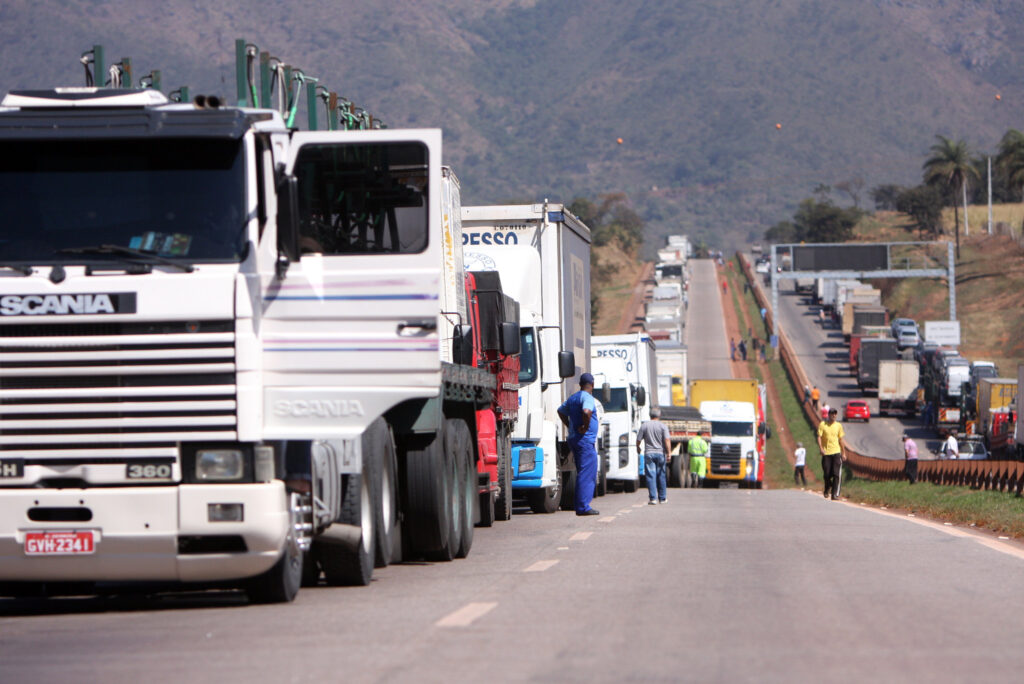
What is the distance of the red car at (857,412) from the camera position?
69.8m

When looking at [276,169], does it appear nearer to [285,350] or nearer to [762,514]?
[285,350]

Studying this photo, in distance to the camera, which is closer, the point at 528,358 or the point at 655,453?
the point at 528,358

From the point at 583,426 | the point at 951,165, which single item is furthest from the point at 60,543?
the point at 951,165

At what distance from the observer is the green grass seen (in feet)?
63.0

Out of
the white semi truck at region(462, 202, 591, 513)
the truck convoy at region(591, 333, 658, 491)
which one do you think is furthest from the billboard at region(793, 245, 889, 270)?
the white semi truck at region(462, 202, 591, 513)

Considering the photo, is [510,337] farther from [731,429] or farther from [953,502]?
[731,429]

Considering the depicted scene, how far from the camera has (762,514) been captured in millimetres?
21516

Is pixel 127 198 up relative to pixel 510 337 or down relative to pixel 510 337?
up

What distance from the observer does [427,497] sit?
12.6m

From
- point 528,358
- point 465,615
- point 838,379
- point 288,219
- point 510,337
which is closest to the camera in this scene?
point 465,615

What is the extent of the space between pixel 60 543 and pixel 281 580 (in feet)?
4.64

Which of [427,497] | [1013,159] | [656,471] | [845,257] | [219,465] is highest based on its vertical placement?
[1013,159]

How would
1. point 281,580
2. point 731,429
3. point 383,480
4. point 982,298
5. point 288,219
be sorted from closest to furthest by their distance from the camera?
point 288,219 → point 281,580 → point 383,480 → point 731,429 → point 982,298

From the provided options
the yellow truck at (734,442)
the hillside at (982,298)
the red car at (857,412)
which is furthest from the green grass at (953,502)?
the hillside at (982,298)
